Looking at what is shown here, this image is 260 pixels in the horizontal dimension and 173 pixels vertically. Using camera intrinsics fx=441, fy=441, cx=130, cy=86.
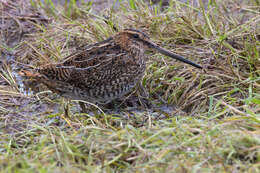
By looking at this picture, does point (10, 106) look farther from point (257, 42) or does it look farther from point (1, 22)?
point (257, 42)

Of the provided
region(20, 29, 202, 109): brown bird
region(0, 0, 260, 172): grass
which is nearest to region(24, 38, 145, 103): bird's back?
region(20, 29, 202, 109): brown bird

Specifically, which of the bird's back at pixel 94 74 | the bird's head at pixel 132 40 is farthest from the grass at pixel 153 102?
the bird's head at pixel 132 40

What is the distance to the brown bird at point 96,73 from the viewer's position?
3.84 meters

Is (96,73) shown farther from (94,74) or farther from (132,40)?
(132,40)

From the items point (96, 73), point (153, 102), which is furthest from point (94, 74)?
point (153, 102)

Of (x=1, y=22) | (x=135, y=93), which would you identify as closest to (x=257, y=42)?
(x=135, y=93)

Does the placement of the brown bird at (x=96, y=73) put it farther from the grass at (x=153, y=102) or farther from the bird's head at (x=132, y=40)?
the grass at (x=153, y=102)

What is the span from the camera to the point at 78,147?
2988mm

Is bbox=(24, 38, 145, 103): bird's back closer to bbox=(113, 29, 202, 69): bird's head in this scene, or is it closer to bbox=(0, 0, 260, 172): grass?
bbox=(113, 29, 202, 69): bird's head

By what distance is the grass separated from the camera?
2.75 meters

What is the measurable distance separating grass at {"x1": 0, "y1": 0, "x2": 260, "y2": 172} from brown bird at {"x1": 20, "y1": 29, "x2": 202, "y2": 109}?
0.22m

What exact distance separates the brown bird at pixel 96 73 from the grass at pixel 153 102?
0.22 meters

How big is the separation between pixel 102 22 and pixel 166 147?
258 centimetres

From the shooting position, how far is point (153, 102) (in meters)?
4.23
